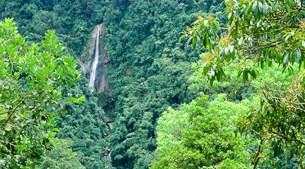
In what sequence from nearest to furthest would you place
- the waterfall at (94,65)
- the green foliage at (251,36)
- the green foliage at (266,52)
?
the green foliage at (251,36)
the green foliage at (266,52)
the waterfall at (94,65)

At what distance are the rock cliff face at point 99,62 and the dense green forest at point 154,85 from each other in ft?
0.30

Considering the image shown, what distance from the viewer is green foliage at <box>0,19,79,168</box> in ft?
10.5

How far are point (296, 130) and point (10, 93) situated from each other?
2498mm

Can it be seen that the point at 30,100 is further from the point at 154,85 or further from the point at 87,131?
the point at 154,85

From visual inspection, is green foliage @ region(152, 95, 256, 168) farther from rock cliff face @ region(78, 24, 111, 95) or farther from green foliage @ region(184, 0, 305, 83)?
rock cliff face @ region(78, 24, 111, 95)

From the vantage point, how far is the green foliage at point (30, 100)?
10.5 ft

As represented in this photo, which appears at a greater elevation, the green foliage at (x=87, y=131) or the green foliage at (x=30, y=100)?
the green foliage at (x=30, y=100)

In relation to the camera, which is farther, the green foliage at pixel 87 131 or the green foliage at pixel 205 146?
the green foliage at pixel 87 131

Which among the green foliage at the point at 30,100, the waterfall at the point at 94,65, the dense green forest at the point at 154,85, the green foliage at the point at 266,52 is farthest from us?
the waterfall at the point at 94,65

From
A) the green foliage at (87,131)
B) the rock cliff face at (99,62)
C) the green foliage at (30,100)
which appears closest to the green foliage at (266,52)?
the green foliage at (30,100)

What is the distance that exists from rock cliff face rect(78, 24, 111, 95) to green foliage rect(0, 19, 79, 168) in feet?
92.8

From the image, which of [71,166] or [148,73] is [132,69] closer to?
[148,73]

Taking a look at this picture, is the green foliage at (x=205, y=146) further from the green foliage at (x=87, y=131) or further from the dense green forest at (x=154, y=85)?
the green foliage at (x=87, y=131)

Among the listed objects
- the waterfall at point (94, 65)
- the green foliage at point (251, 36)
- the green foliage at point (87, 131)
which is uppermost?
the green foliage at point (251, 36)
